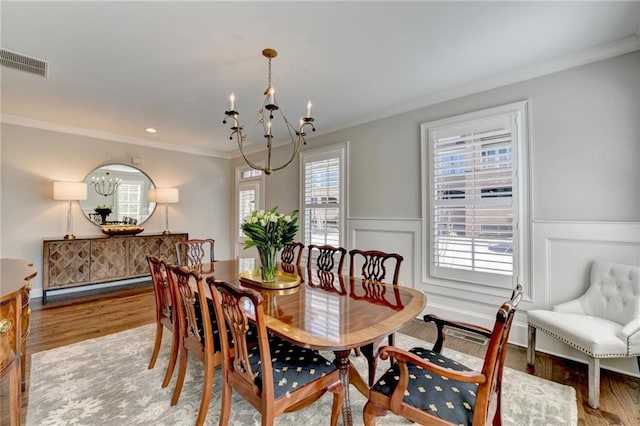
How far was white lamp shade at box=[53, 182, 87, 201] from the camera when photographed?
423 cm

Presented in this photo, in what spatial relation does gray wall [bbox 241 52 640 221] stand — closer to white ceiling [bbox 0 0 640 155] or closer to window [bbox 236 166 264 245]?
white ceiling [bbox 0 0 640 155]

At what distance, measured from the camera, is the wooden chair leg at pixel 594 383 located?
191 centimetres

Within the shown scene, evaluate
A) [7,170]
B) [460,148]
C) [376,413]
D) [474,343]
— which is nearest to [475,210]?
[460,148]

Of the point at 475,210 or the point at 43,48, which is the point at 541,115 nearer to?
the point at 475,210

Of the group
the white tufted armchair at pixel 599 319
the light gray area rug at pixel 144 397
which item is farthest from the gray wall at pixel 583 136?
the light gray area rug at pixel 144 397

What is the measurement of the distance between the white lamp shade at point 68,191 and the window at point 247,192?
2624 millimetres

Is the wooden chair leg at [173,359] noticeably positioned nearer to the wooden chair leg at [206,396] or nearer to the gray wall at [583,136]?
the wooden chair leg at [206,396]

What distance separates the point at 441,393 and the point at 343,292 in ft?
2.84

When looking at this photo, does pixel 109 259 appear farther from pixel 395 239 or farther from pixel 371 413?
pixel 371 413

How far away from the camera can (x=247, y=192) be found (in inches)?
240

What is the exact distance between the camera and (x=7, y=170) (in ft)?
13.5

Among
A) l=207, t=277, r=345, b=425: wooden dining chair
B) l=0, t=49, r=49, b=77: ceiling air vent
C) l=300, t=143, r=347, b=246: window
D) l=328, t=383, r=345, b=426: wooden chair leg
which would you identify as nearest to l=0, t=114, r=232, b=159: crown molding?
l=0, t=49, r=49, b=77: ceiling air vent

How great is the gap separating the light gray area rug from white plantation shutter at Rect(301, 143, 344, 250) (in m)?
2.21

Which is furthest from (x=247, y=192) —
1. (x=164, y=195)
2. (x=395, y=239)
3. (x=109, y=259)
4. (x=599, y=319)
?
(x=599, y=319)
